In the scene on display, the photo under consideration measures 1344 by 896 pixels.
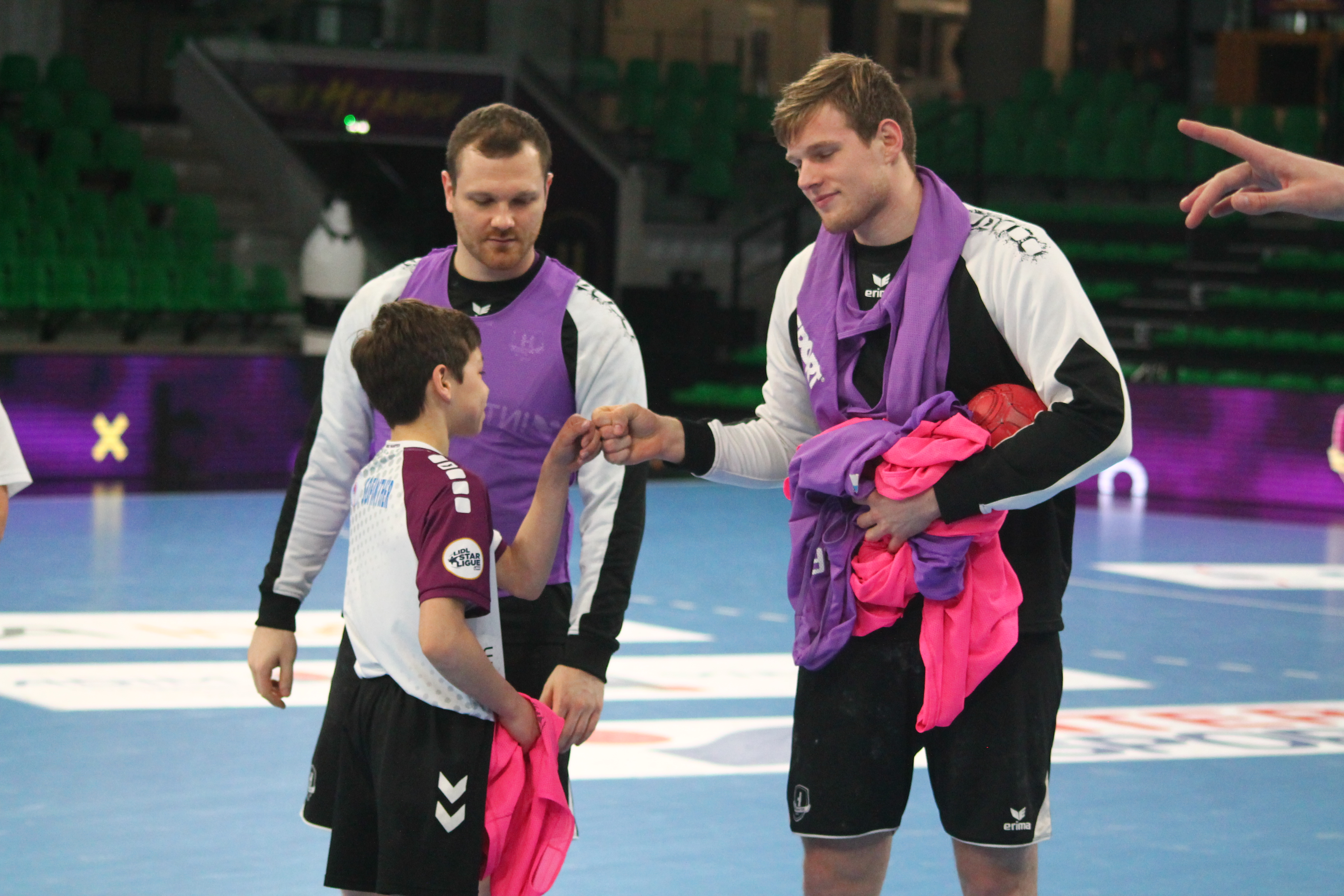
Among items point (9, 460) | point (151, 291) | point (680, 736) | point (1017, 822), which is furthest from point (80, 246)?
point (1017, 822)

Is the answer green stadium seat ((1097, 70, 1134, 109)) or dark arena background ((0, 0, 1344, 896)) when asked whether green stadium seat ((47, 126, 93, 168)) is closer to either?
dark arena background ((0, 0, 1344, 896))

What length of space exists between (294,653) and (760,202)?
51.4ft

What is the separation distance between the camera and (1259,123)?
701 inches

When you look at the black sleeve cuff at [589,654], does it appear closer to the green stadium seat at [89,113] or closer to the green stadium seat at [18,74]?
the green stadium seat at [89,113]

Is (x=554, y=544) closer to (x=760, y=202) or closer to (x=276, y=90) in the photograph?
(x=276, y=90)

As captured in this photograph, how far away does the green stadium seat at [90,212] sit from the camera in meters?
14.4

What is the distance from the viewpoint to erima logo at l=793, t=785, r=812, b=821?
3168 millimetres

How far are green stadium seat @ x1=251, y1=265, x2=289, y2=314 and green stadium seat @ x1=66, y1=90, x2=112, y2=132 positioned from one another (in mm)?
2155

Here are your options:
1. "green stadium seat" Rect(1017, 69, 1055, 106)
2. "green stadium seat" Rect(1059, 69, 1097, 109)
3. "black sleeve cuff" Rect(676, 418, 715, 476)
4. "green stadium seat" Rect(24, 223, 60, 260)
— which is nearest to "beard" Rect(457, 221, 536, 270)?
"black sleeve cuff" Rect(676, 418, 715, 476)

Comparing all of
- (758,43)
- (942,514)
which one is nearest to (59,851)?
(942,514)

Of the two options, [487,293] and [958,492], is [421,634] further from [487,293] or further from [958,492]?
[958,492]

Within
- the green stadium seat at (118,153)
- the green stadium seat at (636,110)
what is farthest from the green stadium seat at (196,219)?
the green stadium seat at (636,110)

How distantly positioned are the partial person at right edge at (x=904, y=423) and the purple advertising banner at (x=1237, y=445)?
33.5ft

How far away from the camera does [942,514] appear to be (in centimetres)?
298
